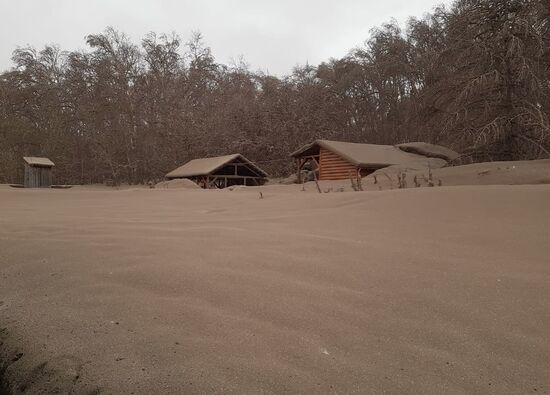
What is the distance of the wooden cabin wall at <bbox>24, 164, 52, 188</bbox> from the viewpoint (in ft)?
66.4

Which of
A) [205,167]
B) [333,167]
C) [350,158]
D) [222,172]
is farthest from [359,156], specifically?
[205,167]

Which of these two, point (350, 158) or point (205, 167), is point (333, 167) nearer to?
point (350, 158)

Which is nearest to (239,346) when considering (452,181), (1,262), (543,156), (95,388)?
(95,388)

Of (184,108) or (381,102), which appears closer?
(381,102)

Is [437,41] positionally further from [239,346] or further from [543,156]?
[239,346]

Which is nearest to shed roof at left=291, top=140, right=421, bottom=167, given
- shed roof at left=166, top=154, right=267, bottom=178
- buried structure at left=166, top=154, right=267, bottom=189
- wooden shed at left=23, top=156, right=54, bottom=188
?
buried structure at left=166, top=154, right=267, bottom=189

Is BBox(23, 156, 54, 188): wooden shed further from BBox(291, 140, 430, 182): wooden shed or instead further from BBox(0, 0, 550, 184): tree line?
BBox(291, 140, 430, 182): wooden shed

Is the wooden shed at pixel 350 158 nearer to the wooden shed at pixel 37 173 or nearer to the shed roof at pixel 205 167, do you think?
the shed roof at pixel 205 167

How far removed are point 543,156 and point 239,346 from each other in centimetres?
1707

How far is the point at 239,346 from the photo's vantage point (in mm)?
2115

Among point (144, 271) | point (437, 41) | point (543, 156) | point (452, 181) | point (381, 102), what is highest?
point (437, 41)

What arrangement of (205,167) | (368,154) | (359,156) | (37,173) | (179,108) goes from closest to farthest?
(37,173) < (359,156) < (368,154) < (205,167) < (179,108)

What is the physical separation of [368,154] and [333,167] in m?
1.96

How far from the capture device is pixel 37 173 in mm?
20453
